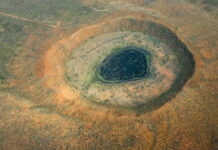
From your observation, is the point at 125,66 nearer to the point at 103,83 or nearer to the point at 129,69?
the point at 129,69

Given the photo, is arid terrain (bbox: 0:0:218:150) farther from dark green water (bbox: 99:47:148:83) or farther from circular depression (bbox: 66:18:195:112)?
dark green water (bbox: 99:47:148:83)

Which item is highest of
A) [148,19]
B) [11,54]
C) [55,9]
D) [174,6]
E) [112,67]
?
[174,6]

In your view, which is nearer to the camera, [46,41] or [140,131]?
[140,131]

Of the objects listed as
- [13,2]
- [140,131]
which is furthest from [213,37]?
[13,2]

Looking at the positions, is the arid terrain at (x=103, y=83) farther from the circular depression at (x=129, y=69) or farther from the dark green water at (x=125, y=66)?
the dark green water at (x=125, y=66)

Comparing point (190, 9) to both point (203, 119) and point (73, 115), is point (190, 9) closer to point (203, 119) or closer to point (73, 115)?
point (203, 119)

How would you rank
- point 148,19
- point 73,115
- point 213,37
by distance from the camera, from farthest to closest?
point 148,19 < point 213,37 < point 73,115

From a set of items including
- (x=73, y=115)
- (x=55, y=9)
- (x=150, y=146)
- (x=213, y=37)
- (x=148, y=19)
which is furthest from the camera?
(x=55, y=9)
